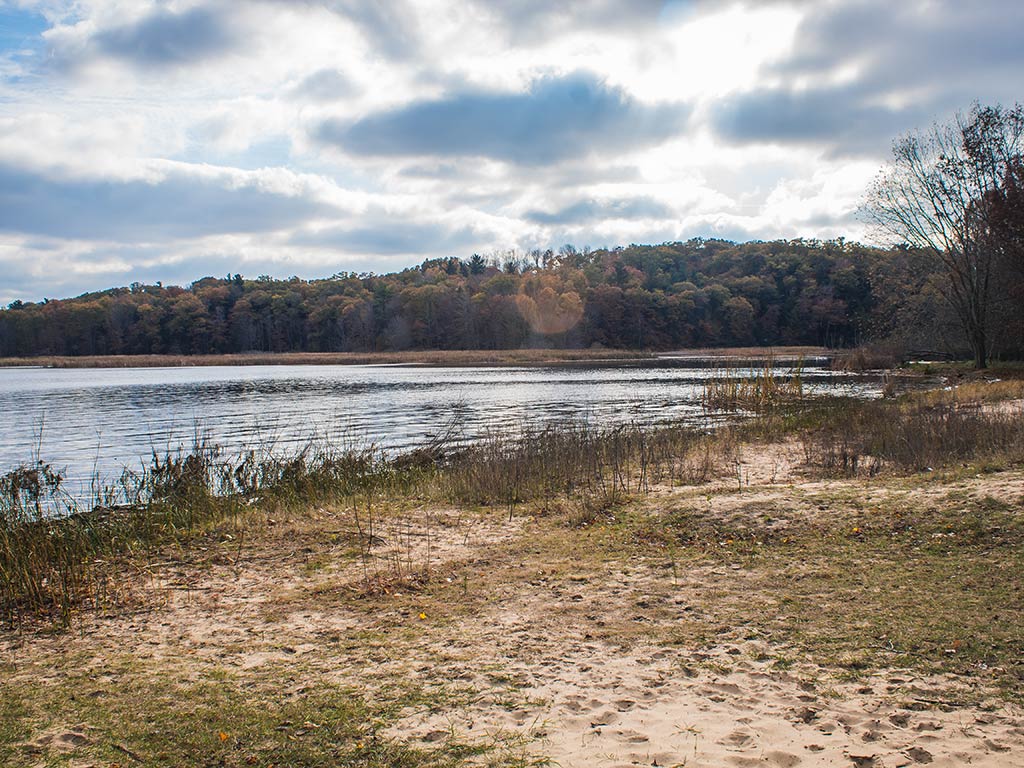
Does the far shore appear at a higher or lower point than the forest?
lower

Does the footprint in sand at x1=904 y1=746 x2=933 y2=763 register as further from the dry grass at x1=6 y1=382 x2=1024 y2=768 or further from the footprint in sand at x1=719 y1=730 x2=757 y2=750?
the footprint in sand at x1=719 y1=730 x2=757 y2=750

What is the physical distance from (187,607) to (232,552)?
Answer: 7.25ft

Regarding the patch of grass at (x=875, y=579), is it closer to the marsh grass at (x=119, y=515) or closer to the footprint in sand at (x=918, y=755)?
the footprint in sand at (x=918, y=755)

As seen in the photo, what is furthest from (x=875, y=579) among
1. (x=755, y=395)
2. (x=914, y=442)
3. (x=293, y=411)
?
(x=293, y=411)

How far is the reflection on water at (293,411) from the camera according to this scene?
871 inches

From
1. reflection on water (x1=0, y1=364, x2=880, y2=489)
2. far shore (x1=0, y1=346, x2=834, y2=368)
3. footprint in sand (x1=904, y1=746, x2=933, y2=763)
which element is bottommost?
footprint in sand (x1=904, y1=746, x2=933, y2=763)

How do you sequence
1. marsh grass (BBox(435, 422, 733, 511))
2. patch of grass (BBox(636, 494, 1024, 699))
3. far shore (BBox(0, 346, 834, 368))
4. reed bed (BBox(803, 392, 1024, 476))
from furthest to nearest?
far shore (BBox(0, 346, 834, 368))
reed bed (BBox(803, 392, 1024, 476))
marsh grass (BBox(435, 422, 733, 511))
patch of grass (BBox(636, 494, 1024, 699))

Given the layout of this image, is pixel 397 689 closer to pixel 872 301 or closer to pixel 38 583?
pixel 38 583

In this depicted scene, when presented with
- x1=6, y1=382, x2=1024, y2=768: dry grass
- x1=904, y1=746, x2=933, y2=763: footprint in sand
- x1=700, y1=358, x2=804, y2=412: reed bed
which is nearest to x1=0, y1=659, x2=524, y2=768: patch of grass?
x1=6, y1=382, x2=1024, y2=768: dry grass

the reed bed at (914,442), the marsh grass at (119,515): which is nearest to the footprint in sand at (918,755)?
the marsh grass at (119,515)

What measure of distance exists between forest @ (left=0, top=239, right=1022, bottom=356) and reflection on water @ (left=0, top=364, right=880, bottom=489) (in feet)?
217

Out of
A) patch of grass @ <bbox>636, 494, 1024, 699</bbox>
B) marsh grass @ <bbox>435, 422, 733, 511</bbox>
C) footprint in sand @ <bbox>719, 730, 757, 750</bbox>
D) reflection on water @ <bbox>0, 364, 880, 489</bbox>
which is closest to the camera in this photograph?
footprint in sand @ <bbox>719, 730, 757, 750</bbox>

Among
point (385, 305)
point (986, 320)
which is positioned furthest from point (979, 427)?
point (385, 305)

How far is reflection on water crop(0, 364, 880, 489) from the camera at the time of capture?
22.1 meters
